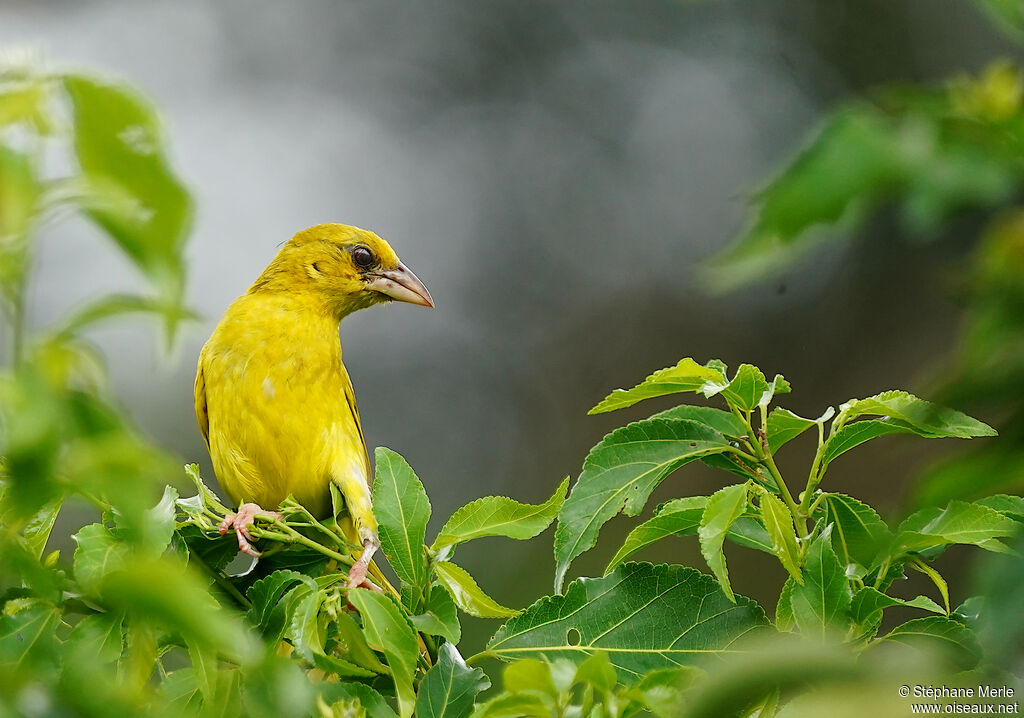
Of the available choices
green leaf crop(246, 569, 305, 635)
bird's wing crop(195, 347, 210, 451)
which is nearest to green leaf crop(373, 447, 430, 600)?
green leaf crop(246, 569, 305, 635)

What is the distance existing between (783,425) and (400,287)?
2.48 m

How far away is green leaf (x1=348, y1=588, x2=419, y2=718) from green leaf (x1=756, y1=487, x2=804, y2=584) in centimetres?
45

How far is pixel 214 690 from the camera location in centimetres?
104

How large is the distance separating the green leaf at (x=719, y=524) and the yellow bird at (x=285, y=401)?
170cm

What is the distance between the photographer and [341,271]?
369cm

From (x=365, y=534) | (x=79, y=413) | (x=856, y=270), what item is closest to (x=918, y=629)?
(x=79, y=413)

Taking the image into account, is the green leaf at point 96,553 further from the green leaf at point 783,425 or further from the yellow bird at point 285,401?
the yellow bird at point 285,401

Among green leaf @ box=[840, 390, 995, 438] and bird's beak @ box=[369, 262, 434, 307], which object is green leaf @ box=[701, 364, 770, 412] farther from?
bird's beak @ box=[369, 262, 434, 307]

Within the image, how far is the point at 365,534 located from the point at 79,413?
2252 mm

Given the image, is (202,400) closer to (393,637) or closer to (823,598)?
(393,637)

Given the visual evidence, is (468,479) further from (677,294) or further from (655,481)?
(655,481)

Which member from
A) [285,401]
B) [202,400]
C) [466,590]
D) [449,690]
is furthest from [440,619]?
[202,400]

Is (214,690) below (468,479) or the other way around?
the other way around

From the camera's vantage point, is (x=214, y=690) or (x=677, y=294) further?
(x=677, y=294)
